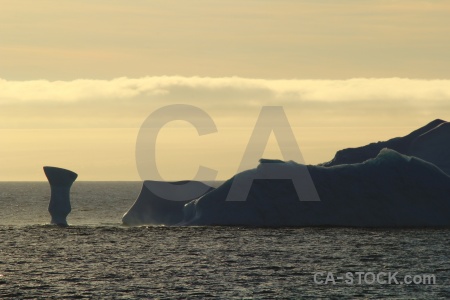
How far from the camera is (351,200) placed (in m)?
70.0

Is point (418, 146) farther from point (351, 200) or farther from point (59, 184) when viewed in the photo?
point (59, 184)

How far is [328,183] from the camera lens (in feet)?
232

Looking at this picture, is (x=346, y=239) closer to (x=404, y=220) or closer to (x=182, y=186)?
(x=404, y=220)

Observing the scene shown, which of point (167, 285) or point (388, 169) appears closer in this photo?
point (167, 285)

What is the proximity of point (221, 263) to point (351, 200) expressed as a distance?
20468 millimetres

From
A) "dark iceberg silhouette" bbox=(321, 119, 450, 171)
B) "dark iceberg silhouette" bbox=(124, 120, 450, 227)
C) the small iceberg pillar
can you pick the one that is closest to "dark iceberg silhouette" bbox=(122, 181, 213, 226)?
"dark iceberg silhouette" bbox=(124, 120, 450, 227)

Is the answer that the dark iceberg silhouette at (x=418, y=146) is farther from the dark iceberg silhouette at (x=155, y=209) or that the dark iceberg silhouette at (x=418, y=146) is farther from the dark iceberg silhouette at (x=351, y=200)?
the dark iceberg silhouette at (x=155, y=209)

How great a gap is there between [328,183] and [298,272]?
77.0ft

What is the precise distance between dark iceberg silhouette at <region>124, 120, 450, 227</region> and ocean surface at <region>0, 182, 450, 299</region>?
115cm

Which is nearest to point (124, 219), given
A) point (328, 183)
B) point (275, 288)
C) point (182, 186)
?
point (182, 186)

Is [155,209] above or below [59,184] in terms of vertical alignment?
below

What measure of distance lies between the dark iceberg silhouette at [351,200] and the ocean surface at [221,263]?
1.15 meters

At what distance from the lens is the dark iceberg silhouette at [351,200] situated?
229 feet

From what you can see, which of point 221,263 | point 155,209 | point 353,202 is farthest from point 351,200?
point 221,263
